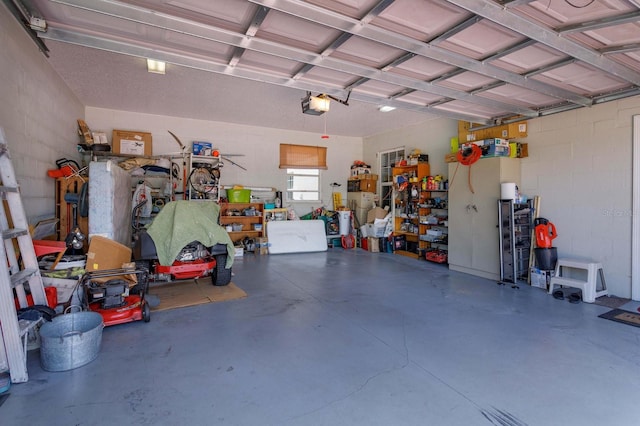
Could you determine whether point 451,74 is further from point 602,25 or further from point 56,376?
point 56,376

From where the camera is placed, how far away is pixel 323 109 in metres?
4.59

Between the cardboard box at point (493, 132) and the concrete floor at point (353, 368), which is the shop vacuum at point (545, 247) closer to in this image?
the concrete floor at point (353, 368)

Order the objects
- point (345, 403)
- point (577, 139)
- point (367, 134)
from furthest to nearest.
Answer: point (367, 134) → point (577, 139) → point (345, 403)

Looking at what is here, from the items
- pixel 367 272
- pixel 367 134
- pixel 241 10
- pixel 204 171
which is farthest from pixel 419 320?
pixel 367 134

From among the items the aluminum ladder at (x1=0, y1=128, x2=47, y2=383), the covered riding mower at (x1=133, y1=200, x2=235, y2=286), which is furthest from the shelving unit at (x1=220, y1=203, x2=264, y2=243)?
the aluminum ladder at (x1=0, y1=128, x2=47, y2=383)

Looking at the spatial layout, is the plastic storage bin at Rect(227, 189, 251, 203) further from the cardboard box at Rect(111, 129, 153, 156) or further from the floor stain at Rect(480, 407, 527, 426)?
the floor stain at Rect(480, 407, 527, 426)

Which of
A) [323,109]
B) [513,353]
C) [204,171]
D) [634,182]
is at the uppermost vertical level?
[323,109]

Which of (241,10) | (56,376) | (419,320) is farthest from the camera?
(419,320)

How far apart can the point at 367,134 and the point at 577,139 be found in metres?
5.03

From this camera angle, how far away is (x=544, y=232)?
4562mm

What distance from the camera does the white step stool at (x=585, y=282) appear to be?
160 inches

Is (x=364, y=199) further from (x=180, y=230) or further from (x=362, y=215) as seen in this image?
(x=180, y=230)

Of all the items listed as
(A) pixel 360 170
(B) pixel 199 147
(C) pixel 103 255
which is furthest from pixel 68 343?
(A) pixel 360 170

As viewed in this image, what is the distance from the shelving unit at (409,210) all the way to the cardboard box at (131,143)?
215 inches
